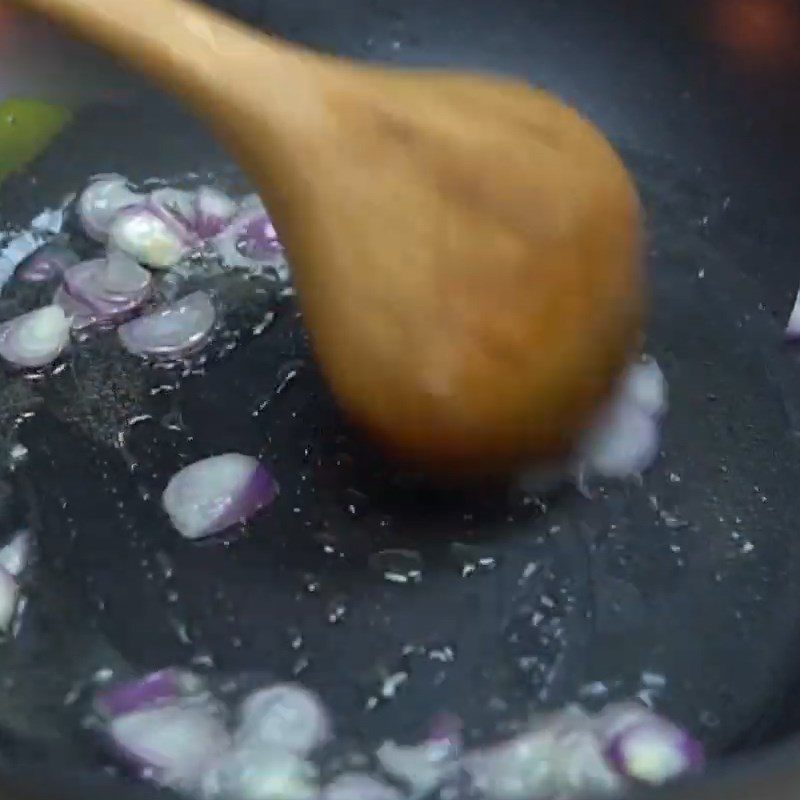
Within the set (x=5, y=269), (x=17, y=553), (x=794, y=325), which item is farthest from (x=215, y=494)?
(x=794, y=325)

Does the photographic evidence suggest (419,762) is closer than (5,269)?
Yes

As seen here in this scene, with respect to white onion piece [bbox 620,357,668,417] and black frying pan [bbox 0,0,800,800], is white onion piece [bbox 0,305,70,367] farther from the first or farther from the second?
white onion piece [bbox 620,357,668,417]

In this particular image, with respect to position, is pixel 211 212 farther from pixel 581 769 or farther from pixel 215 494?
pixel 581 769

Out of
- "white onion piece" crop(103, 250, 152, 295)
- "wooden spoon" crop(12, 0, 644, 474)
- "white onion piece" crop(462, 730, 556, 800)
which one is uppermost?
"wooden spoon" crop(12, 0, 644, 474)

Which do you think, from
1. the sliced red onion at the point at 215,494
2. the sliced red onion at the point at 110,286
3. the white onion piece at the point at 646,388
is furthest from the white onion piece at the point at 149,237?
the white onion piece at the point at 646,388

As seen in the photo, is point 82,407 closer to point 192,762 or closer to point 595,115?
point 192,762

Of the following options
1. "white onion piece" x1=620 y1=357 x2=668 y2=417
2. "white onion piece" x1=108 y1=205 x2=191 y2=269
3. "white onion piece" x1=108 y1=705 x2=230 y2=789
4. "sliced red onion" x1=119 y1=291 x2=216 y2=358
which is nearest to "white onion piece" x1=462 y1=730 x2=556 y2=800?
"white onion piece" x1=108 y1=705 x2=230 y2=789
